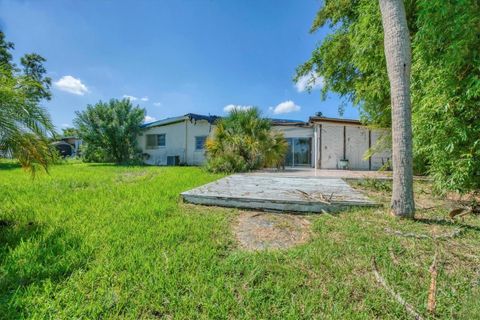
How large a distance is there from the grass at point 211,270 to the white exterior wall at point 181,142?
40.1 ft

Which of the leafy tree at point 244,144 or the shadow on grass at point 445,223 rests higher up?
the leafy tree at point 244,144

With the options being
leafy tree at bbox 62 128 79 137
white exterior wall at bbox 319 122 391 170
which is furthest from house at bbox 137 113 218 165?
white exterior wall at bbox 319 122 391 170

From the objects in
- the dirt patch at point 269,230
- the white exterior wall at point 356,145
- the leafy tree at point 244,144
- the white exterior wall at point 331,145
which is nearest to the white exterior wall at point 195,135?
the leafy tree at point 244,144

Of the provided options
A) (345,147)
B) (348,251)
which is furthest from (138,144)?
(348,251)

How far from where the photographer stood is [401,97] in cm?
312

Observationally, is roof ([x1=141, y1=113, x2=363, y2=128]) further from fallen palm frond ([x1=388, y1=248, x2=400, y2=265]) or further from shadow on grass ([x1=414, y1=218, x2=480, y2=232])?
fallen palm frond ([x1=388, y1=248, x2=400, y2=265])

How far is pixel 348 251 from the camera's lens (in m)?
2.31

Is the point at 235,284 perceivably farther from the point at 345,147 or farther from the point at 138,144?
the point at 138,144

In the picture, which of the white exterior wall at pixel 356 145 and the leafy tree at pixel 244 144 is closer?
the leafy tree at pixel 244 144

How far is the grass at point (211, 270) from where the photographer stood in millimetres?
1495

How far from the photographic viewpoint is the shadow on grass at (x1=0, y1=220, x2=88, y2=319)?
5.14 ft

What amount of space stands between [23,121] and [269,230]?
12.2ft

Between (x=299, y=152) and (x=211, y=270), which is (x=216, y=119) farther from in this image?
(x=211, y=270)

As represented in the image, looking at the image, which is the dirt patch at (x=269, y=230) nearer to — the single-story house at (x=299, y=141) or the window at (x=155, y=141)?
the single-story house at (x=299, y=141)
